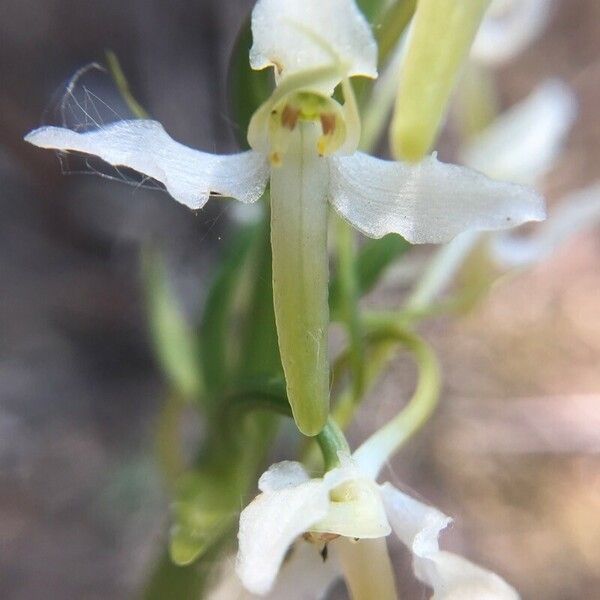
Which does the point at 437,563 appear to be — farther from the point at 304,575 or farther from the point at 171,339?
the point at 171,339

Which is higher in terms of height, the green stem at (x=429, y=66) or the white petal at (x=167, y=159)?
the green stem at (x=429, y=66)

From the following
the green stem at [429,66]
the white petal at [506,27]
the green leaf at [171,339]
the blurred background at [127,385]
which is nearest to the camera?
the green stem at [429,66]

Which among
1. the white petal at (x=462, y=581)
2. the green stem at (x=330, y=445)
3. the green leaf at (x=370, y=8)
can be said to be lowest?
the white petal at (x=462, y=581)

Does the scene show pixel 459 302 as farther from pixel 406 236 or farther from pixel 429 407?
pixel 406 236

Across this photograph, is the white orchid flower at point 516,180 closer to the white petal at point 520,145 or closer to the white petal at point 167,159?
the white petal at point 520,145

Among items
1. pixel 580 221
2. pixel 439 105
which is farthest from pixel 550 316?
pixel 439 105

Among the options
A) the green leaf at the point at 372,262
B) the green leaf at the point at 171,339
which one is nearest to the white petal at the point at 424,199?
the green leaf at the point at 372,262
